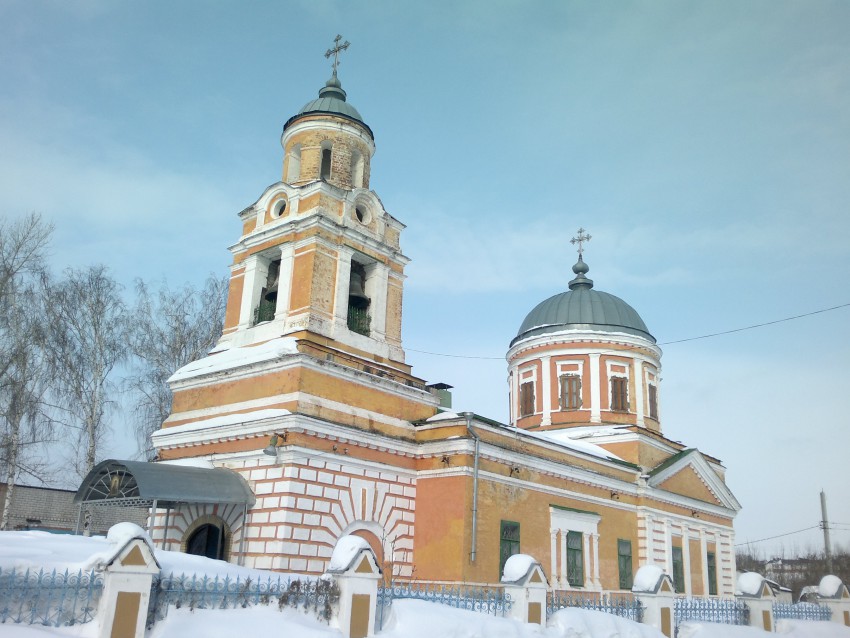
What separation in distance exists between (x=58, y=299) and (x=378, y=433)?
11942mm

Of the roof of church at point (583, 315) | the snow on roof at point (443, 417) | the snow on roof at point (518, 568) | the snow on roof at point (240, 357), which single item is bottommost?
the snow on roof at point (518, 568)

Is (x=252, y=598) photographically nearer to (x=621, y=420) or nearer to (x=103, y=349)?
(x=103, y=349)

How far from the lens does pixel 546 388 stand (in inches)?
1201

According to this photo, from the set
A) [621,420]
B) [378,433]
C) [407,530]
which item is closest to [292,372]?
[378,433]

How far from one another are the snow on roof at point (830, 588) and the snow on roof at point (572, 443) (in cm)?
686

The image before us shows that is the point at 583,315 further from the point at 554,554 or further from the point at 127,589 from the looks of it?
the point at 127,589

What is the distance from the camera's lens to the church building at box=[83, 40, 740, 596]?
16.8 meters

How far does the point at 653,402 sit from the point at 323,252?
17218 millimetres

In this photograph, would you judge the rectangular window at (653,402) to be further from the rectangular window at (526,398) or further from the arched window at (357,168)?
the arched window at (357,168)

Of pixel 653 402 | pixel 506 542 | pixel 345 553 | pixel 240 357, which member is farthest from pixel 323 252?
pixel 653 402

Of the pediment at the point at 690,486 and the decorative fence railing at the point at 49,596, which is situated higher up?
the pediment at the point at 690,486

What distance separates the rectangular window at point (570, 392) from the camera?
29.9 m

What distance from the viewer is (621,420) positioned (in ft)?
95.7

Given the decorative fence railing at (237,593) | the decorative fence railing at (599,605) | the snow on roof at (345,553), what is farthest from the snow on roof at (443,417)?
the decorative fence railing at (237,593)
